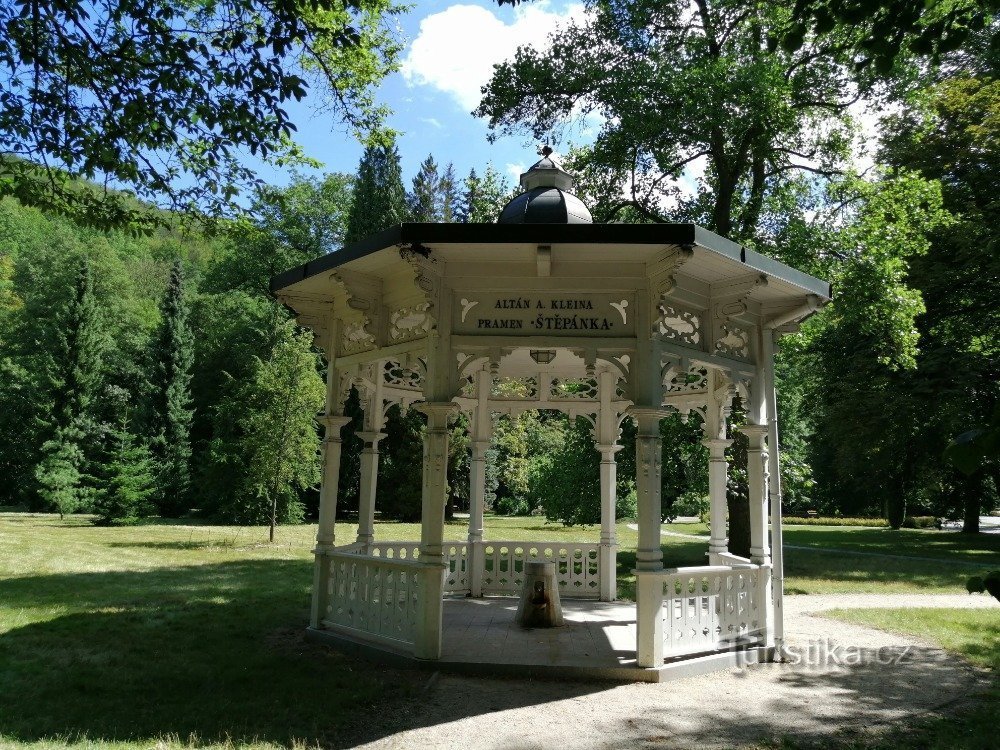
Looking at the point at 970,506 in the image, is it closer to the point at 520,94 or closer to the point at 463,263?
the point at 520,94

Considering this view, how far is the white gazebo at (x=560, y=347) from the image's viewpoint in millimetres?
6645

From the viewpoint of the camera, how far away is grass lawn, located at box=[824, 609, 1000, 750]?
513 centimetres

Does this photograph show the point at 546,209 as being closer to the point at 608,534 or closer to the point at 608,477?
the point at 608,477

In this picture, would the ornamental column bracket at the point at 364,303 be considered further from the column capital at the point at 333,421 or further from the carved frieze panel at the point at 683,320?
the carved frieze panel at the point at 683,320

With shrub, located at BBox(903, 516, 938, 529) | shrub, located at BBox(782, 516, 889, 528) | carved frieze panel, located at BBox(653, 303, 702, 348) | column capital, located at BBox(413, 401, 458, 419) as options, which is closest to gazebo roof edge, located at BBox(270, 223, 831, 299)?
carved frieze panel, located at BBox(653, 303, 702, 348)

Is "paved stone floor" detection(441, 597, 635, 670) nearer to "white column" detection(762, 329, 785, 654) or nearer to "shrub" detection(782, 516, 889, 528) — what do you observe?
"white column" detection(762, 329, 785, 654)

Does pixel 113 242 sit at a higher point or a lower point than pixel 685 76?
higher

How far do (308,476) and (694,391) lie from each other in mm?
15971

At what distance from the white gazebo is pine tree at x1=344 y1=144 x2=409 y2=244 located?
3325 cm

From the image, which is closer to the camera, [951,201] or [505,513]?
[951,201]

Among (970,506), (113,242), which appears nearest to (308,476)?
(970,506)

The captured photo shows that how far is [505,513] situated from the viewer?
45.9 meters

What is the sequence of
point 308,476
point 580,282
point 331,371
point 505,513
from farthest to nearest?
1. point 505,513
2. point 308,476
3. point 331,371
4. point 580,282

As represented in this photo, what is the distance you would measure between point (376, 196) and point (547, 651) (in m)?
37.8
